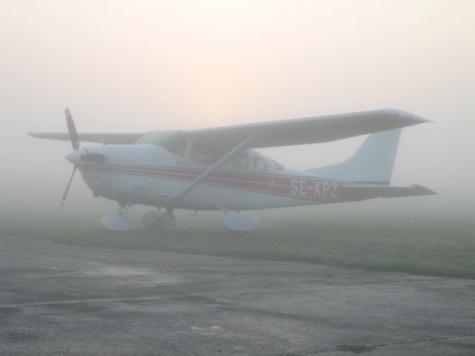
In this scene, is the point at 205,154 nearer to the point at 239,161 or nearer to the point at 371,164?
the point at 239,161

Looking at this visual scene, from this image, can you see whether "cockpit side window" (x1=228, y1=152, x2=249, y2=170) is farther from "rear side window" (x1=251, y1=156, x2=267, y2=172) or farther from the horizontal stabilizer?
the horizontal stabilizer

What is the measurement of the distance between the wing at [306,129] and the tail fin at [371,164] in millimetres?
2967

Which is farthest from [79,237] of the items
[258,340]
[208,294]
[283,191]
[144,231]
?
[258,340]

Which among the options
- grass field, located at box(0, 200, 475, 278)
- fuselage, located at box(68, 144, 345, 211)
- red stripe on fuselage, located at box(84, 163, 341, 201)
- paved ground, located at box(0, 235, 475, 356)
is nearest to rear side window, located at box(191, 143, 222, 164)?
fuselage, located at box(68, 144, 345, 211)

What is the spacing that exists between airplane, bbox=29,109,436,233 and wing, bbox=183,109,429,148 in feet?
0.08

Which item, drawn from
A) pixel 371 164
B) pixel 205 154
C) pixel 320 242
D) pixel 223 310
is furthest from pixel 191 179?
pixel 223 310

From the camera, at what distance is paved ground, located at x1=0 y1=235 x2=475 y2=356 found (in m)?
6.53

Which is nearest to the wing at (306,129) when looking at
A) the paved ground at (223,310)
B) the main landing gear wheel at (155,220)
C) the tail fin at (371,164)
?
the main landing gear wheel at (155,220)

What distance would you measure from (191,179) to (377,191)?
237 inches

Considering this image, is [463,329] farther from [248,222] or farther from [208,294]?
[248,222]

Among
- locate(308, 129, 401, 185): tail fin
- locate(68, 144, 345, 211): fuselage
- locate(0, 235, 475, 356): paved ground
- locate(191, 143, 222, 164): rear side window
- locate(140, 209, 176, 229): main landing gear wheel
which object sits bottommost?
locate(0, 235, 475, 356): paved ground

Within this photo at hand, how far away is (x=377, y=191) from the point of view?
24.0m

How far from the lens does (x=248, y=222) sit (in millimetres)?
20688

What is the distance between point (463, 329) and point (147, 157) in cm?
1412
